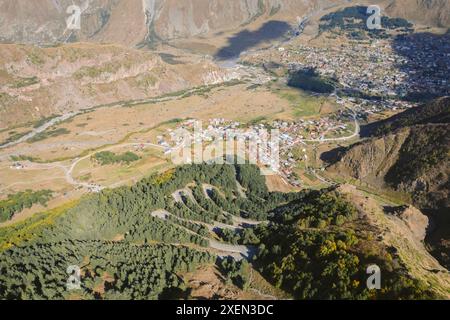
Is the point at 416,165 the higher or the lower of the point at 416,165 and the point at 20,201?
the higher

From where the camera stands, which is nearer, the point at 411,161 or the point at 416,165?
the point at 416,165

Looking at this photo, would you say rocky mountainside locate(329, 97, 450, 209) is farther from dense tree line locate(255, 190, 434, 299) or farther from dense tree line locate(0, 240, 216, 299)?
dense tree line locate(0, 240, 216, 299)

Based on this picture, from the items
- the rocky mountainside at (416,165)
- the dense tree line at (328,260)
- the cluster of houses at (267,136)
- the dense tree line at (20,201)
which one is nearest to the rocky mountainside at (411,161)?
the rocky mountainside at (416,165)

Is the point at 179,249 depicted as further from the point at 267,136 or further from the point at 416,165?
the point at 267,136

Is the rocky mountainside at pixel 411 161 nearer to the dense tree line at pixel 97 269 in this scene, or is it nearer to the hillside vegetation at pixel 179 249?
the hillside vegetation at pixel 179 249

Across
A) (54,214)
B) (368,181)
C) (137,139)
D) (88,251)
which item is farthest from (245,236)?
(137,139)

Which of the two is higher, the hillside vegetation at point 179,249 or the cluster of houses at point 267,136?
the hillside vegetation at point 179,249

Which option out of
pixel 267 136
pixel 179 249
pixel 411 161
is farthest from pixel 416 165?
pixel 179 249

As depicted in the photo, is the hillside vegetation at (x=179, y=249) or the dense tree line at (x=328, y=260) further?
the hillside vegetation at (x=179, y=249)

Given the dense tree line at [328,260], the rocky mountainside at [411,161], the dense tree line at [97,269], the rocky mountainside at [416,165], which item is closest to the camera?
the dense tree line at [328,260]

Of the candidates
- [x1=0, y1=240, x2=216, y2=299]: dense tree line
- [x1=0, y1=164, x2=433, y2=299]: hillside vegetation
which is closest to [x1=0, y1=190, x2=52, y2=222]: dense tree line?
[x1=0, y1=164, x2=433, y2=299]: hillside vegetation

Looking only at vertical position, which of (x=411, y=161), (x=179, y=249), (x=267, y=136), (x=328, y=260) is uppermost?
(x=328, y=260)
